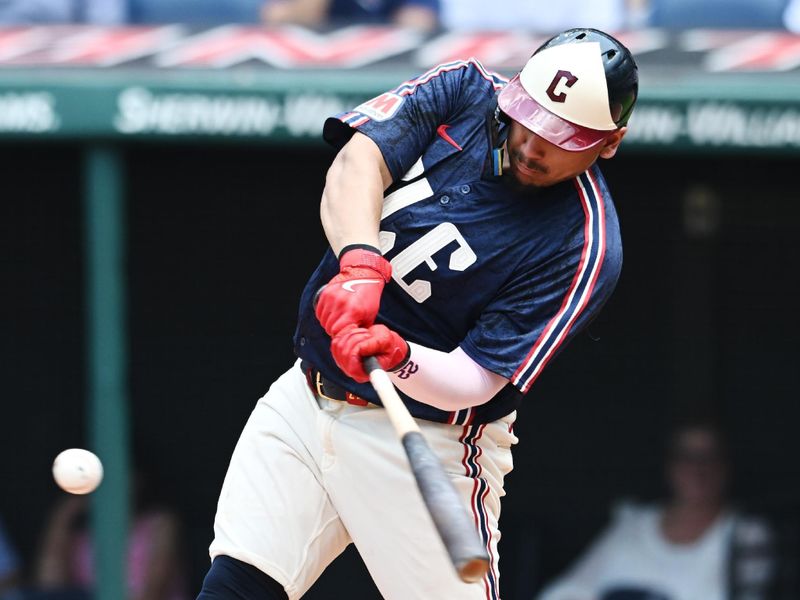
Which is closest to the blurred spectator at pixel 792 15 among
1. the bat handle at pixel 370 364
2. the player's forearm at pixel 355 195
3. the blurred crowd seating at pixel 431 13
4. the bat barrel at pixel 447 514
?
the blurred crowd seating at pixel 431 13

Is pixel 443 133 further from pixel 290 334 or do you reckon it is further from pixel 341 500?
pixel 290 334

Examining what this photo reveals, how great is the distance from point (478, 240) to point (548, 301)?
162mm

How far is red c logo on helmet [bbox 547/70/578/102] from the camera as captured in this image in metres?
2.48

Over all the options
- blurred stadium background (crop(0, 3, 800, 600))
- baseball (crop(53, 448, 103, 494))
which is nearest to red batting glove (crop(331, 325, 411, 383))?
baseball (crop(53, 448, 103, 494))

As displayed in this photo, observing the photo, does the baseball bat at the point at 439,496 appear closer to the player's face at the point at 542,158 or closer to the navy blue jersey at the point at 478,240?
the navy blue jersey at the point at 478,240

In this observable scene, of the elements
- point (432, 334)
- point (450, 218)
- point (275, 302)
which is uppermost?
point (450, 218)

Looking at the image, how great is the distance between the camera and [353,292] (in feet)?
7.79

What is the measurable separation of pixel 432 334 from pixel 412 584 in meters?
0.44

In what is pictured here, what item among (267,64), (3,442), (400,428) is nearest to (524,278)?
(400,428)

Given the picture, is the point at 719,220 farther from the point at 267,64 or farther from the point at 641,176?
the point at 267,64

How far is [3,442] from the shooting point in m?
5.46

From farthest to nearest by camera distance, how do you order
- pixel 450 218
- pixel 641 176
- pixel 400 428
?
pixel 641 176 < pixel 450 218 < pixel 400 428

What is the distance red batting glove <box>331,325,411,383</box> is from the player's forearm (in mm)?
165

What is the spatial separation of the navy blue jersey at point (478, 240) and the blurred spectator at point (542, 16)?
230 centimetres
